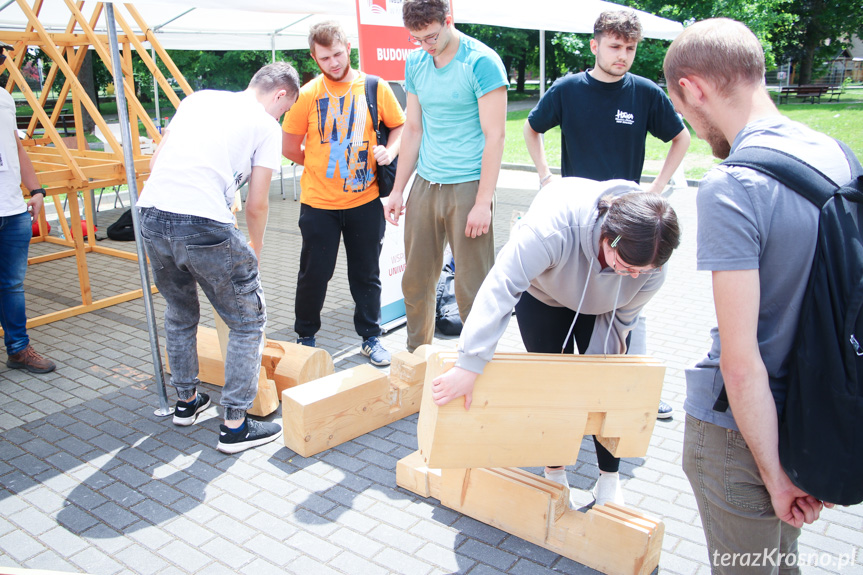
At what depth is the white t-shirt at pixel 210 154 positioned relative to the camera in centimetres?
302

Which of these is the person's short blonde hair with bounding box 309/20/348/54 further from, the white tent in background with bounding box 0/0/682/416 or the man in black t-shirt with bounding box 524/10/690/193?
the man in black t-shirt with bounding box 524/10/690/193

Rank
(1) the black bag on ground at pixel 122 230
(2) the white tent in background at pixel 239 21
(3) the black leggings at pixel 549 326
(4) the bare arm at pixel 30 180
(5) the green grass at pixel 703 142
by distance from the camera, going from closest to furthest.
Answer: (3) the black leggings at pixel 549 326
(2) the white tent in background at pixel 239 21
(4) the bare arm at pixel 30 180
(1) the black bag on ground at pixel 122 230
(5) the green grass at pixel 703 142

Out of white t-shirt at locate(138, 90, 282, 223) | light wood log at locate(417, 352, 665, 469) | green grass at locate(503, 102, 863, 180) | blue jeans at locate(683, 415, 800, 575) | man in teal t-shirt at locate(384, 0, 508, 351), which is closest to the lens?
blue jeans at locate(683, 415, 800, 575)

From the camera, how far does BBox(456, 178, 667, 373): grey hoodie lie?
6.60 ft

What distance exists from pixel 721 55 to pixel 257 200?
7.75ft

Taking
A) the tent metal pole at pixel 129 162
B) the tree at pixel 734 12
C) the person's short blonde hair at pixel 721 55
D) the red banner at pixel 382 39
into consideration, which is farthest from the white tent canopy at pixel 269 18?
the tree at pixel 734 12

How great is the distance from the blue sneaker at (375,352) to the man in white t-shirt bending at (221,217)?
1.06 meters

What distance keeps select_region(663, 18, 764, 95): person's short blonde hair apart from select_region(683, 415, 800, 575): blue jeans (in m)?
0.81

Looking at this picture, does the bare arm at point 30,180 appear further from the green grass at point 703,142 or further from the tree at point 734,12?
the tree at point 734,12

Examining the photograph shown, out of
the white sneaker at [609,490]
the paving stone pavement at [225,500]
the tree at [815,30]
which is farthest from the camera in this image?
the tree at [815,30]

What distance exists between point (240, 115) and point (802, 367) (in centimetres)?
260

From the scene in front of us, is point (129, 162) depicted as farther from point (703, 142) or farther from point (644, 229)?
point (703, 142)

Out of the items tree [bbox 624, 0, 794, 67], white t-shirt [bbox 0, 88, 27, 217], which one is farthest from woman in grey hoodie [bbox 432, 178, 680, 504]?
tree [bbox 624, 0, 794, 67]

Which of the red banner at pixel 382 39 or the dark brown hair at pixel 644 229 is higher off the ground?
the red banner at pixel 382 39
